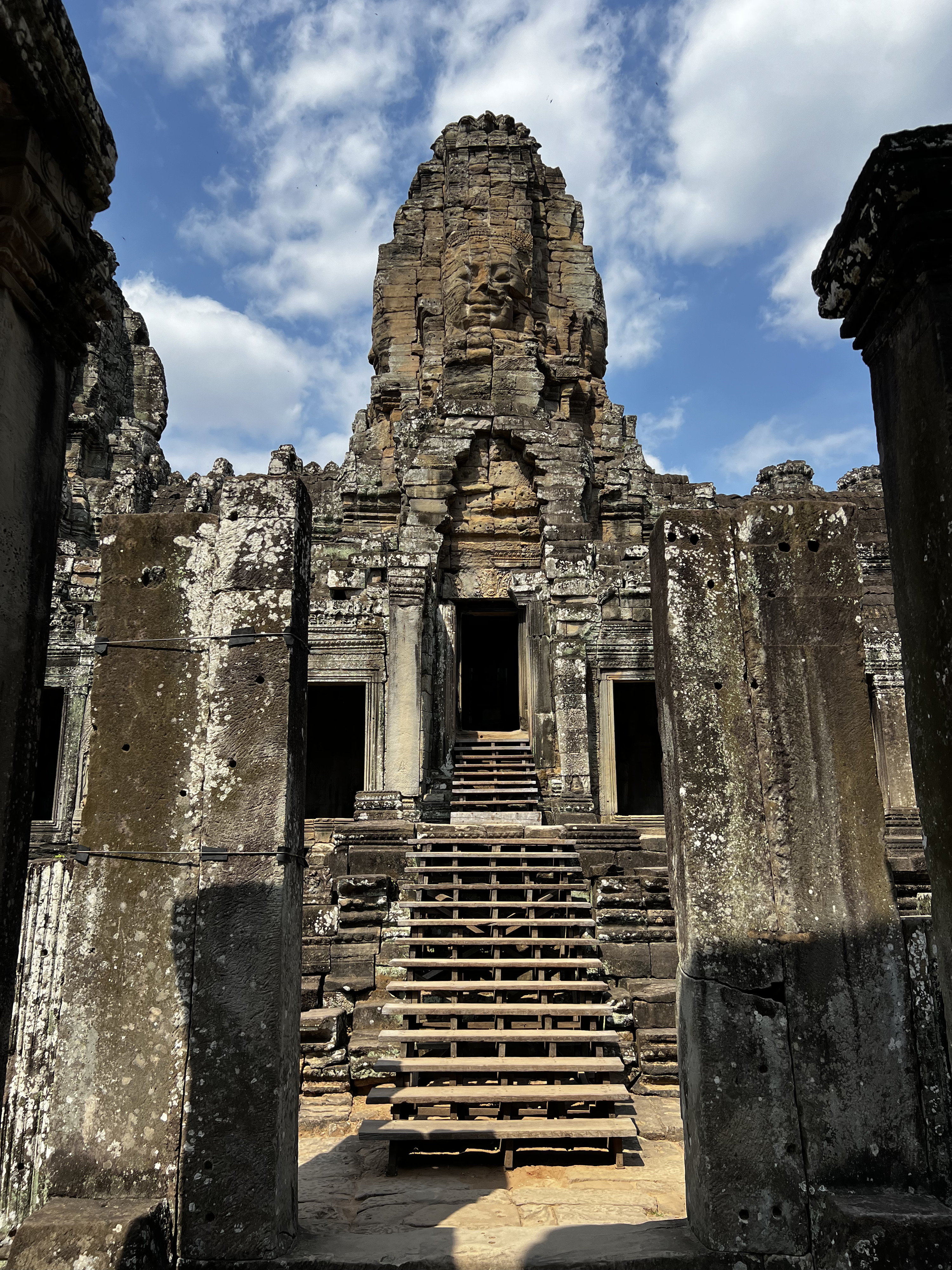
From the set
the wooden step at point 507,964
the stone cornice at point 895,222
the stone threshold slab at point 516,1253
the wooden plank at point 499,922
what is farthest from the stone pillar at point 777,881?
the wooden plank at point 499,922

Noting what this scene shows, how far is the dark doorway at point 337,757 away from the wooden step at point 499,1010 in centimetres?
1080

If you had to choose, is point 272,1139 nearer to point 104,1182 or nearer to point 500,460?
point 104,1182

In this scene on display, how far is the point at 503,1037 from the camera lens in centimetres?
665

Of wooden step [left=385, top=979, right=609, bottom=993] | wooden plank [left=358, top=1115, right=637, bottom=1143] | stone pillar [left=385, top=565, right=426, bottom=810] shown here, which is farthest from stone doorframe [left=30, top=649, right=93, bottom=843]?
wooden plank [left=358, top=1115, right=637, bottom=1143]

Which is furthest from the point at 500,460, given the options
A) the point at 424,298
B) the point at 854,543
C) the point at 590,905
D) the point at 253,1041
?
the point at 253,1041

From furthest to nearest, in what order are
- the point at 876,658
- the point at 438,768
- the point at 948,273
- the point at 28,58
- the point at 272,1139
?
the point at 876,658 → the point at 438,768 → the point at 272,1139 → the point at 948,273 → the point at 28,58

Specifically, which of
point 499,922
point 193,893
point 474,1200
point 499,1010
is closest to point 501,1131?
point 474,1200

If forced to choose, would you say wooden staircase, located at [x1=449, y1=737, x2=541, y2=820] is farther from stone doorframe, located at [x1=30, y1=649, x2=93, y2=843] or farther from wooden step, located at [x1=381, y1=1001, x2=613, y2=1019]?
stone doorframe, located at [x1=30, y1=649, x2=93, y2=843]

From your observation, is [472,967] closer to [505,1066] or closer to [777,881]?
[505,1066]

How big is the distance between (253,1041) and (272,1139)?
38 centimetres

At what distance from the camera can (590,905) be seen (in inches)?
354

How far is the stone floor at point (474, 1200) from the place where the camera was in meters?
3.71

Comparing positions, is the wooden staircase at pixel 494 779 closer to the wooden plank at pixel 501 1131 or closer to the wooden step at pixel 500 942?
the wooden step at pixel 500 942

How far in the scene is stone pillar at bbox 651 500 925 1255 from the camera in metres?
3.73
